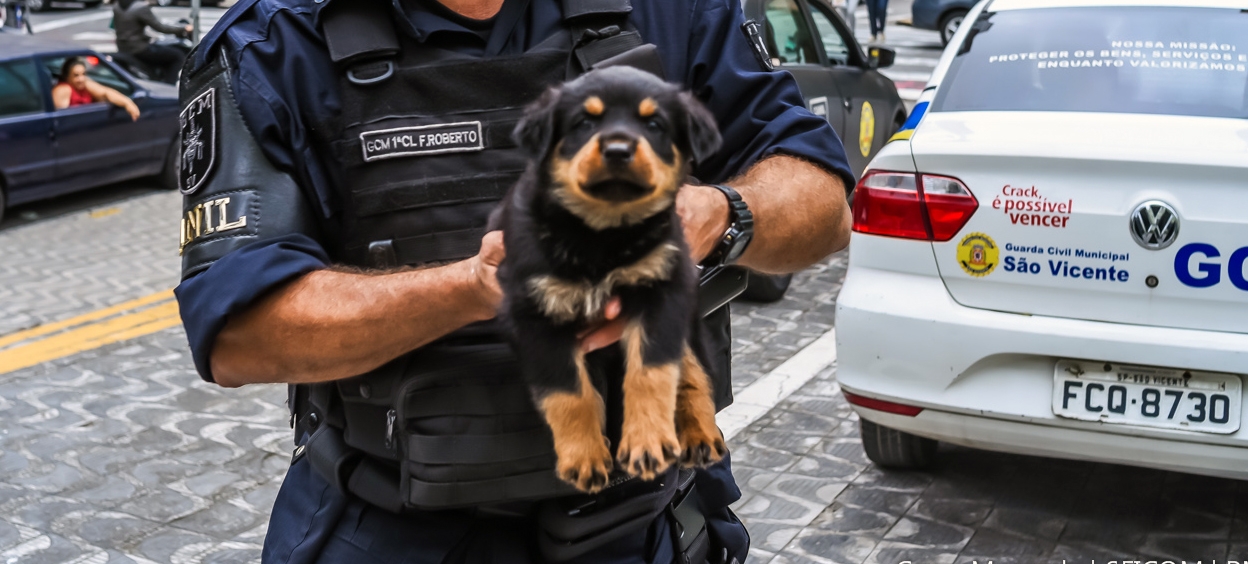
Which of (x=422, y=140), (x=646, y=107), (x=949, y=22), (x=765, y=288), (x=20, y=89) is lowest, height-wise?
(x=949, y=22)

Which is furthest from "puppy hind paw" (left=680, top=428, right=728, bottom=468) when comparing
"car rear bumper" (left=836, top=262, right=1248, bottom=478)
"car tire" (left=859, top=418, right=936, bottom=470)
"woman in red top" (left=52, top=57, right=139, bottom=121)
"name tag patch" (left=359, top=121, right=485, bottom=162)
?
"woman in red top" (left=52, top=57, right=139, bottom=121)

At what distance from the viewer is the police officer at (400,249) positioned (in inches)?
79.0

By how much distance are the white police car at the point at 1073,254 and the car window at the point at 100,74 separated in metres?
9.57

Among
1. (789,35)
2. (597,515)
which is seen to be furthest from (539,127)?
(789,35)

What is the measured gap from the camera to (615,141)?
178cm

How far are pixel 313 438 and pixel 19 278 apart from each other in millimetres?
8112

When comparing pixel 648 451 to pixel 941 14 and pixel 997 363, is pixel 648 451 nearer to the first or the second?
pixel 997 363

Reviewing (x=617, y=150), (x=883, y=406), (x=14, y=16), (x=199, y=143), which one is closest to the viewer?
(x=617, y=150)

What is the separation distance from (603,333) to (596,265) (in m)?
0.13

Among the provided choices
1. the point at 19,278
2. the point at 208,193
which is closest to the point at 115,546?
the point at 208,193

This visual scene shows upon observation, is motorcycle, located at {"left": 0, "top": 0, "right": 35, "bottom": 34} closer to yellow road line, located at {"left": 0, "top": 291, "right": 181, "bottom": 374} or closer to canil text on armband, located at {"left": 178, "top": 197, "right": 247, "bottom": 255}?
yellow road line, located at {"left": 0, "top": 291, "right": 181, "bottom": 374}

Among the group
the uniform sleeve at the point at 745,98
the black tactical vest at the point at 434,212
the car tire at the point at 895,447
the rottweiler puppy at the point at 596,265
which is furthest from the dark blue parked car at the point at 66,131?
the rottweiler puppy at the point at 596,265

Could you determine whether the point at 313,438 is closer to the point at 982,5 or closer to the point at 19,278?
the point at 982,5

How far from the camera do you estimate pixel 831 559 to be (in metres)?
4.55
